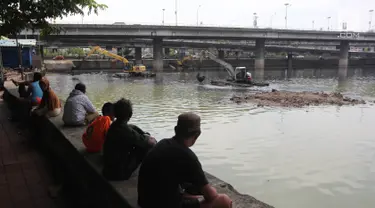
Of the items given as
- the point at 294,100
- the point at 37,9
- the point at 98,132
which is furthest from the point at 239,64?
the point at 98,132

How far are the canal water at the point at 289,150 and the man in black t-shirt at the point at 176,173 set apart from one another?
17.7 ft

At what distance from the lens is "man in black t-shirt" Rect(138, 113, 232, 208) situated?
3.16 meters

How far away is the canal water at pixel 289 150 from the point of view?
8.82m

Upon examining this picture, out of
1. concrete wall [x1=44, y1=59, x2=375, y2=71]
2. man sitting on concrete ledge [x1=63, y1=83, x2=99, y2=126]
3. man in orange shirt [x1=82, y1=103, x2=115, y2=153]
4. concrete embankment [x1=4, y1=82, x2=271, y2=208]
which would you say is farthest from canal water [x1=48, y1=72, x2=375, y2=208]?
concrete wall [x1=44, y1=59, x2=375, y2=71]

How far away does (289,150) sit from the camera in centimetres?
1221

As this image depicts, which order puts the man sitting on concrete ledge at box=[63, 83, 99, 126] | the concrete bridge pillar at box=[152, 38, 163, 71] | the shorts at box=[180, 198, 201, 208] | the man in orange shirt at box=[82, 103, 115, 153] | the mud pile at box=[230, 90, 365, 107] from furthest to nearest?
1. the concrete bridge pillar at box=[152, 38, 163, 71]
2. the mud pile at box=[230, 90, 365, 107]
3. the man sitting on concrete ledge at box=[63, 83, 99, 126]
4. the man in orange shirt at box=[82, 103, 115, 153]
5. the shorts at box=[180, 198, 201, 208]

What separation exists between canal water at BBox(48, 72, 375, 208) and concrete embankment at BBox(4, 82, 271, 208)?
4179 mm

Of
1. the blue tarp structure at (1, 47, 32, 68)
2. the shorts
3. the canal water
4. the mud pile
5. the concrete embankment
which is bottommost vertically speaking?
the canal water

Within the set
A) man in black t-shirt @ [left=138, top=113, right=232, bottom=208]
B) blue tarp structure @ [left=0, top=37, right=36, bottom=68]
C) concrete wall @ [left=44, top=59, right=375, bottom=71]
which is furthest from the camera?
concrete wall @ [left=44, top=59, right=375, bottom=71]

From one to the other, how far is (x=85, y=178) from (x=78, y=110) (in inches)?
101

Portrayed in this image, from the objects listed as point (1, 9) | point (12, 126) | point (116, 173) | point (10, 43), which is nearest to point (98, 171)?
point (116, 173)

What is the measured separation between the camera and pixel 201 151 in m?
12.0

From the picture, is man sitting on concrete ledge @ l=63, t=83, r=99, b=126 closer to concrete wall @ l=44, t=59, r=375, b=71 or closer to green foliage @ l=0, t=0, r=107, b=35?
green foliage @ l=0, t=0, r=107, b=35

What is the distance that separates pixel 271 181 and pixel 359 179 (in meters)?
2.43
